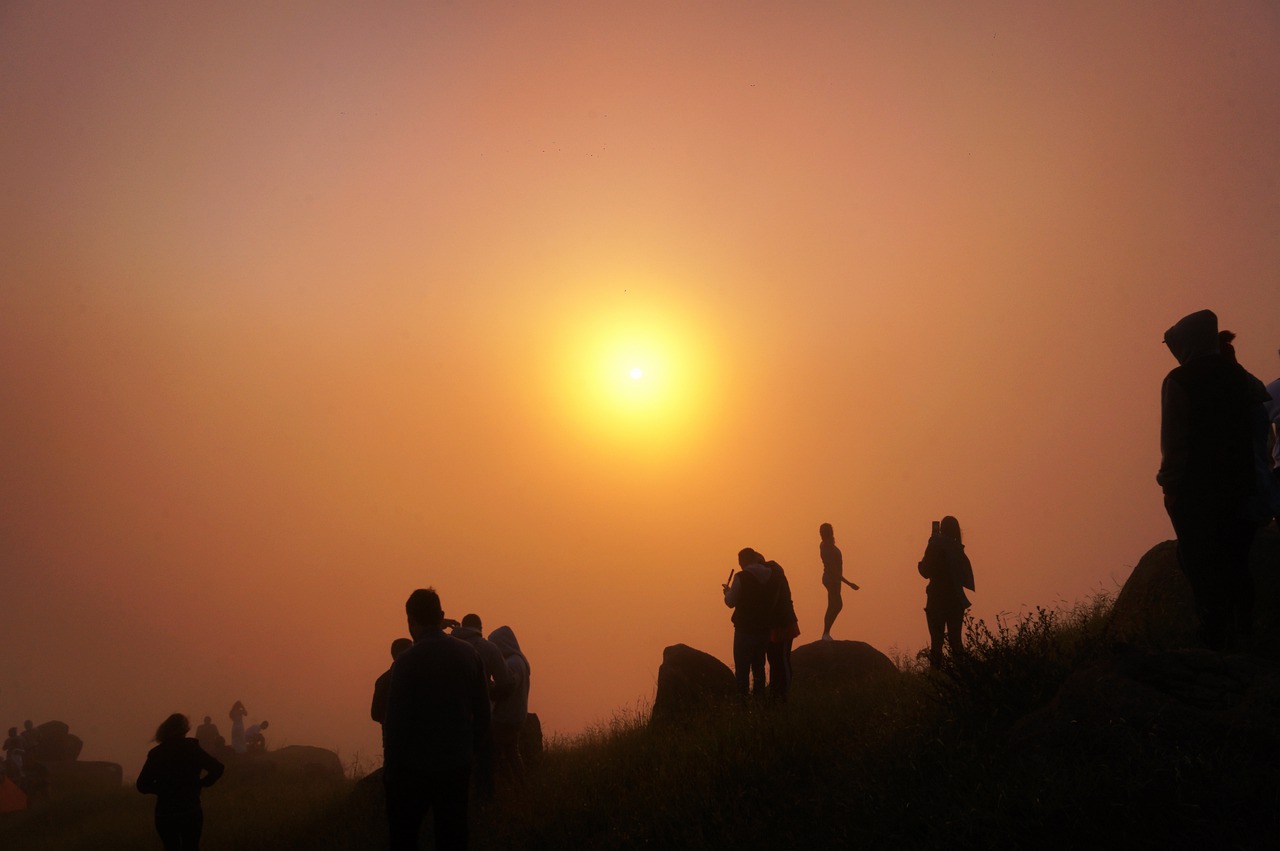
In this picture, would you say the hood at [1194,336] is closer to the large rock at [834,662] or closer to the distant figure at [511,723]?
the distant figure at [511,723]

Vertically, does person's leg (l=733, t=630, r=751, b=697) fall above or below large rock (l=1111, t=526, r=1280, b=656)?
below

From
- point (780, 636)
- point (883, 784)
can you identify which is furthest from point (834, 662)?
point (883, 784)

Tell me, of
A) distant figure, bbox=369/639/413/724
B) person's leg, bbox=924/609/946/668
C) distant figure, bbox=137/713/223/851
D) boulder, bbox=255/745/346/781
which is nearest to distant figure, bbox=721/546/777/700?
person's leg, bbox=924/609/946/668

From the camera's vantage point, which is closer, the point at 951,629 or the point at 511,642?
the point at 511,642

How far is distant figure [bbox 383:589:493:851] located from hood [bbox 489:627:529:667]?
4.68 metres

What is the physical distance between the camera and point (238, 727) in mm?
25141

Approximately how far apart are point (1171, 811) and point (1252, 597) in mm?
2328

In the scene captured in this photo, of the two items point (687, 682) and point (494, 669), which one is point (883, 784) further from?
point (687, 682)

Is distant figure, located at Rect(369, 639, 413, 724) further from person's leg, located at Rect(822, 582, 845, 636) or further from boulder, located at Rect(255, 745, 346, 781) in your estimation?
boulder, located at Rect(255, 745, 346, 781)

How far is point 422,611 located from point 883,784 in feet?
12.0

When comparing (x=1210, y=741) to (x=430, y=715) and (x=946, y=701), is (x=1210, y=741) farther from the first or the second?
(x=430, y=715)

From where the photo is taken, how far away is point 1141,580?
10383 millimetres

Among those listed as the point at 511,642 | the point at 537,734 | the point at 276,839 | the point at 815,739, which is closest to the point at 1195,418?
the point at 815,739

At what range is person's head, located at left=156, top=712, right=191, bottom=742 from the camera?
857 cm
